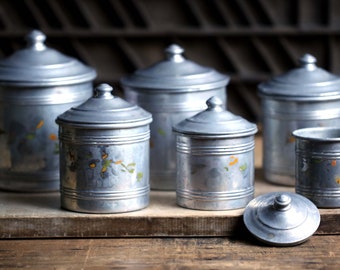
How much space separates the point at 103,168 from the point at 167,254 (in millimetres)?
386

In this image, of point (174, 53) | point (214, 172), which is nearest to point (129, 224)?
point (214, 172)

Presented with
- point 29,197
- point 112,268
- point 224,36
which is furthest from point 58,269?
point 224,36

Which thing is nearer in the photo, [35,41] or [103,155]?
[103,155]

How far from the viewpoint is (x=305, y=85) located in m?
3.64

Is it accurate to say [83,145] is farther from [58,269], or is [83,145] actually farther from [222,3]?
[222,3]

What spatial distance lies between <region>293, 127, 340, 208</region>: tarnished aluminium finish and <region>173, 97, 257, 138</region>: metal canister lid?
8.1 inches

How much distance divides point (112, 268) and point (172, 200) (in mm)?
590

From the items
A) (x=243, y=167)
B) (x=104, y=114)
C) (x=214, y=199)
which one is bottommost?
(x=214, y=199)

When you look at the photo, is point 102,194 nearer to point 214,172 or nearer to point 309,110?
point 214,172

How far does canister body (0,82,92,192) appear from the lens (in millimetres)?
3521

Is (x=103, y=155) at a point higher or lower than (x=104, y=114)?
lower

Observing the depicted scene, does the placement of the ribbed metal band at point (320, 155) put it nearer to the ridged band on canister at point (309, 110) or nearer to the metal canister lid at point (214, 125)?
the metal canister lid at point (214, 125)

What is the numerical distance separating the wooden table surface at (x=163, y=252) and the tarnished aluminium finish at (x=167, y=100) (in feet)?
1.37

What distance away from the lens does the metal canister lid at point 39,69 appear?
3.49m
